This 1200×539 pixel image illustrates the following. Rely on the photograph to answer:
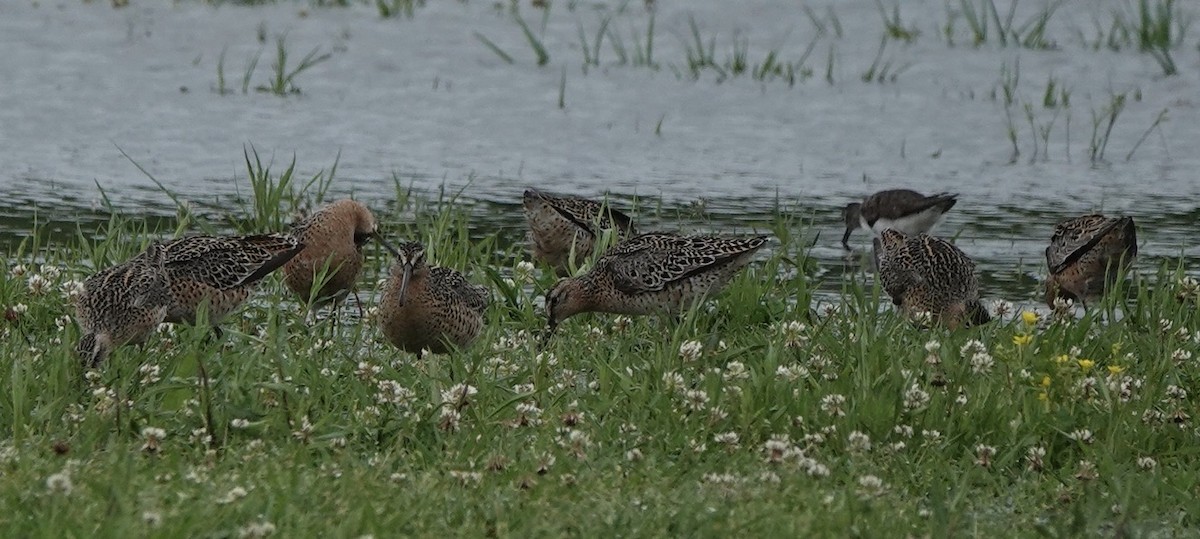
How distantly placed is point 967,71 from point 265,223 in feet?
20.2

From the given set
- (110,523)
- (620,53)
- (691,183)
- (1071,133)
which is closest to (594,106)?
(620,53)

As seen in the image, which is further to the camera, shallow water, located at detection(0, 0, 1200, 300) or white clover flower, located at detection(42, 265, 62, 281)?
shallow water, located at detection(0, 0, 1200, 300)

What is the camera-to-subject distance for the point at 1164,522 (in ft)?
20.0

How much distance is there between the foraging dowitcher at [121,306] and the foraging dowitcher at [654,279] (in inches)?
63.4

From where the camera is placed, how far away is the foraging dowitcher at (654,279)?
8852 mm

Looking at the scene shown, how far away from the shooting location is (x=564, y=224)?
10352 millimetres

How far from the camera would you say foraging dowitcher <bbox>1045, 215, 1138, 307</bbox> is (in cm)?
945

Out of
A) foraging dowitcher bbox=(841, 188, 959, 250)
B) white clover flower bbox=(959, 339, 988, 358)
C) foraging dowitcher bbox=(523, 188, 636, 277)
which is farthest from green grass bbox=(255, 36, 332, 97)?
white clover flower bbox=(959, 339, 988, 358)

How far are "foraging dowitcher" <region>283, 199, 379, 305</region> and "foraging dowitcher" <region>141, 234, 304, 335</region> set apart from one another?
42 centimetres

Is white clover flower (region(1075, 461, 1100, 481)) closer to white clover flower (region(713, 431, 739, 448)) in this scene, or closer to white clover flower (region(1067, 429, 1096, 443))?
white clover flower (region(1067, 429, 1096, 443))

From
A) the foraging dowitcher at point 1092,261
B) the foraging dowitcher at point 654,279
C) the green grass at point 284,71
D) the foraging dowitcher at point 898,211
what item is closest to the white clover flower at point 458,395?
the foraging dowitcher at point 654,279

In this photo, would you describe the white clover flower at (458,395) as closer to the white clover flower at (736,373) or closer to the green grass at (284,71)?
the white clover flower at (736,373)

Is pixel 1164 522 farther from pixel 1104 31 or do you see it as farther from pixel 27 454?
pixel 1104 31

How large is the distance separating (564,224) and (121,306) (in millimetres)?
3257
